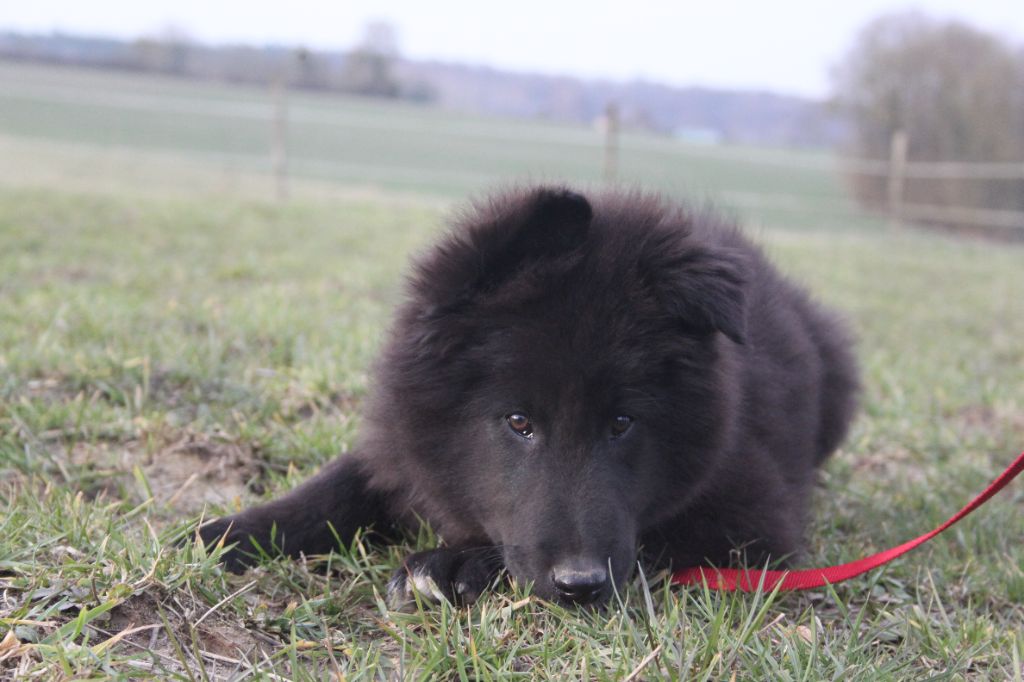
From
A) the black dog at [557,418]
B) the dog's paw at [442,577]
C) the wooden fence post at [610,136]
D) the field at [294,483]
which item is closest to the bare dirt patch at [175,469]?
the field at [294,483]

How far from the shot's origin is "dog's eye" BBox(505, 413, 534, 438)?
2439mm

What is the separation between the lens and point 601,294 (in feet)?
8.13

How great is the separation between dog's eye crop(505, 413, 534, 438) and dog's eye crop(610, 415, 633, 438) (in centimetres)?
20

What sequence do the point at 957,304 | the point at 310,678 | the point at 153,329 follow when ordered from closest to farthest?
the point at 310,678, the point at 153,329, the point at 957,304

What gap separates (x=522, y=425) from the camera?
8.02 ft

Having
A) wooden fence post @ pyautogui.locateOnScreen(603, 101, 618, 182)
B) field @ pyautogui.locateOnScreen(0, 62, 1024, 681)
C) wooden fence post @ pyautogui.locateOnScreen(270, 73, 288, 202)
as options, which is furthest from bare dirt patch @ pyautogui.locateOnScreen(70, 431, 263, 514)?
wooden fence post @ pyautogui.locateOnScreen(603, 101, 618, 182)

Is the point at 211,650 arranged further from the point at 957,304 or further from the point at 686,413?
the point at 957,304

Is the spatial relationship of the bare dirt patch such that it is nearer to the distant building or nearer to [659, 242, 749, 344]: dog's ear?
[659, 242, 749, 344]: dog's ear

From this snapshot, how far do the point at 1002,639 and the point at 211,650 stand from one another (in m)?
1.91

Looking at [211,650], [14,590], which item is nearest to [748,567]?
[211,650]

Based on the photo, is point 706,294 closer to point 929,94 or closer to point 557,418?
point 557,418

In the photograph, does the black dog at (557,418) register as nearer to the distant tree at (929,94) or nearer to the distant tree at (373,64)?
the distant tree at (373,64)

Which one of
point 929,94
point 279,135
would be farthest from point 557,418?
point 929,94

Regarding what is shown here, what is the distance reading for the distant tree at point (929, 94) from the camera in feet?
74.2
